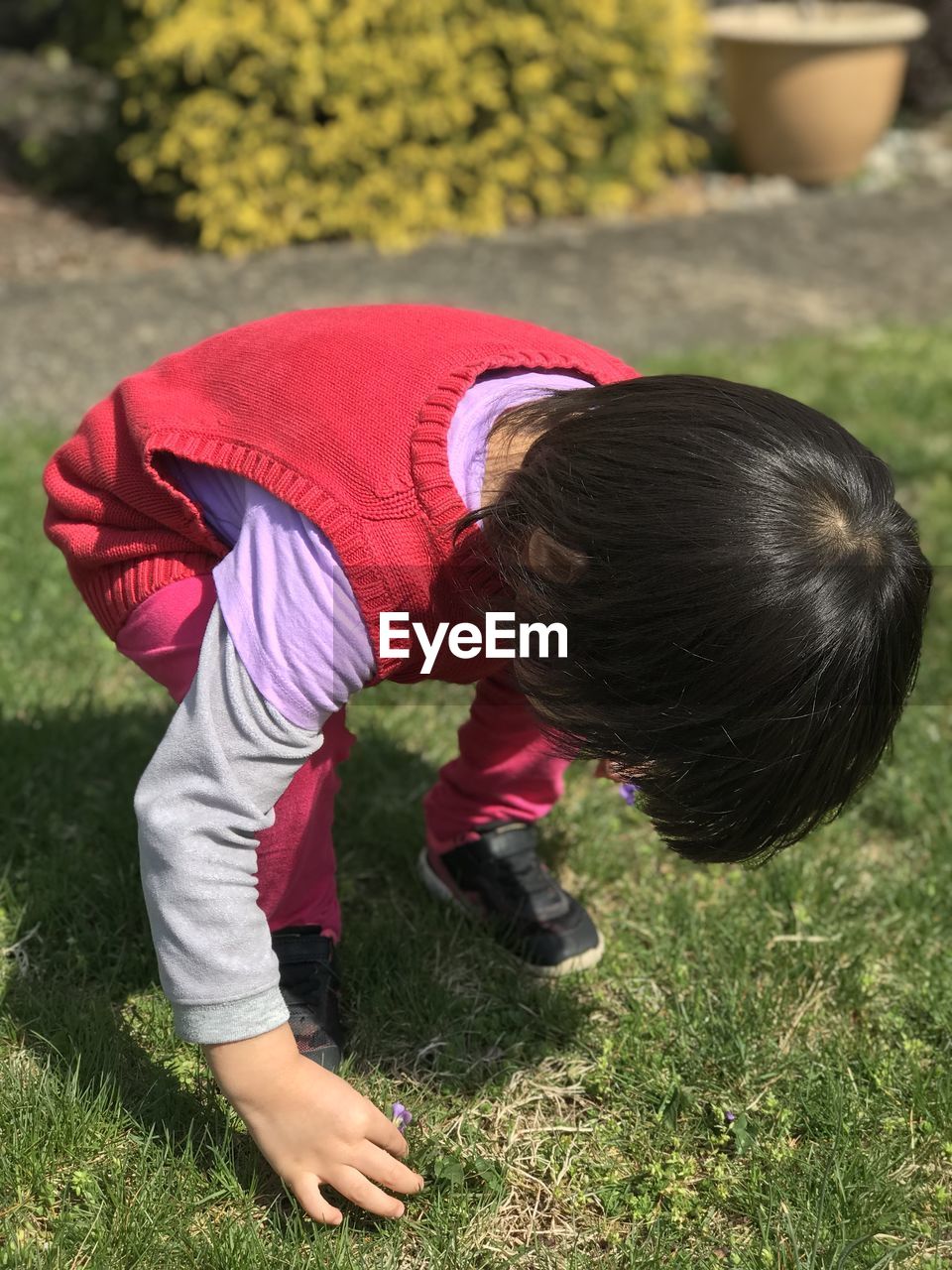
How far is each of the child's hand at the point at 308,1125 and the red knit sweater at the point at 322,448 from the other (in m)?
0.45

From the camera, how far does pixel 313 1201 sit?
60.6 inches

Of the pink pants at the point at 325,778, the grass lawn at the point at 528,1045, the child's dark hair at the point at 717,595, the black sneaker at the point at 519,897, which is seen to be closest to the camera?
the child's dark hair at the point at 717,595

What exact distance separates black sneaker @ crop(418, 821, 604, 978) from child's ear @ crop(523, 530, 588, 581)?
2.62ft

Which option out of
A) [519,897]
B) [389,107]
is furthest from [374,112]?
[519,897]

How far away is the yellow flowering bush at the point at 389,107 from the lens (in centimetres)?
556

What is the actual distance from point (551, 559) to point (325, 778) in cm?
53

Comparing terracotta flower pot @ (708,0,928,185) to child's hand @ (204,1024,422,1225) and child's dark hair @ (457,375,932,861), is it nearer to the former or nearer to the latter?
child's dark hair @ (457,375,932,861)

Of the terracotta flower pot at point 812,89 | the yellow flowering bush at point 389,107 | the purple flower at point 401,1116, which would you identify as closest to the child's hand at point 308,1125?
the purple flower at point 401,1116

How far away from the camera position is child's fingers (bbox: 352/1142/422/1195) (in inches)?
60.9

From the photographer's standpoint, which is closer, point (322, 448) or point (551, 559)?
point (551, 559)

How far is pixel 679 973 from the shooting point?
79.0 inches

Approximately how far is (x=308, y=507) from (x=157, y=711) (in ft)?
3.93

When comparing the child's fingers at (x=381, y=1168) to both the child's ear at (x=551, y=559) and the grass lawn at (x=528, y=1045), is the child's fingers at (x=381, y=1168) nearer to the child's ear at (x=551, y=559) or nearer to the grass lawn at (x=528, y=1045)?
the grass lawn at (x=528, y=1045)

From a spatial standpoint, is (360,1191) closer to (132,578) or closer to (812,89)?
(132,578)
